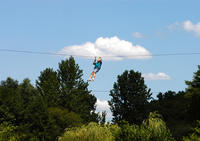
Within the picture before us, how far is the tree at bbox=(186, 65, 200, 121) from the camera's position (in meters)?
46.2

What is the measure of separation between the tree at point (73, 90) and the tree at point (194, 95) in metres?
22.2

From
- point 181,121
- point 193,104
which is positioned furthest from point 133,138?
point 181,121

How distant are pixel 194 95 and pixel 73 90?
25104 mm

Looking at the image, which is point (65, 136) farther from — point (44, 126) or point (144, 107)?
point (144, 107)

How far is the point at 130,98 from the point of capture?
229 feet

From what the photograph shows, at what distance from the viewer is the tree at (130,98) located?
68.9 meters

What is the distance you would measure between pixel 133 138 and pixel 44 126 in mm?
28300

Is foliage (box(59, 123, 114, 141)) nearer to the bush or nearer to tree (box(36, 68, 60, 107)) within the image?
the bush

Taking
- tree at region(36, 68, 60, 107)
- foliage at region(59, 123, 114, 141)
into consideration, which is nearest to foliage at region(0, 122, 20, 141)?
foliage at region(59, 123, 114, 141)

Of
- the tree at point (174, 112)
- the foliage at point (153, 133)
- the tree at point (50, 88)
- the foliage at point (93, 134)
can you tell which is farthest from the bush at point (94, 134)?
the tree at point (174, 112)

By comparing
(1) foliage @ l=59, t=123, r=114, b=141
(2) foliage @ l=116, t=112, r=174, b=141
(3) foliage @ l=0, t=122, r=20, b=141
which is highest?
(2) foliage @ l=116, t=112, r=174, b=141

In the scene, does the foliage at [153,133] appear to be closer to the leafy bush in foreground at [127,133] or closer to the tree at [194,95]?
the leafy bush in foreground at [127,133]

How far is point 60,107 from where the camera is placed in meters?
61.8

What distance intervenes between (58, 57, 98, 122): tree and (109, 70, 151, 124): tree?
5.39m
